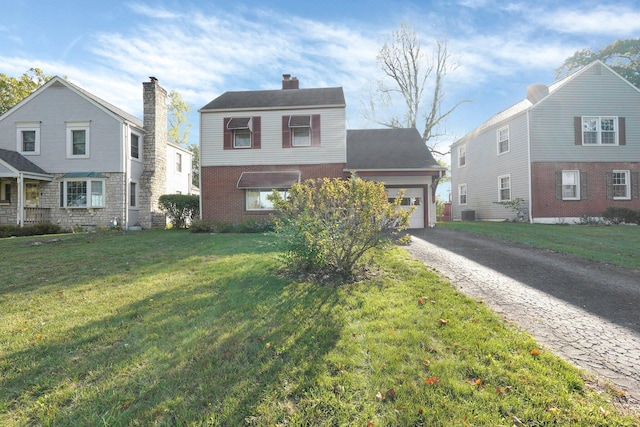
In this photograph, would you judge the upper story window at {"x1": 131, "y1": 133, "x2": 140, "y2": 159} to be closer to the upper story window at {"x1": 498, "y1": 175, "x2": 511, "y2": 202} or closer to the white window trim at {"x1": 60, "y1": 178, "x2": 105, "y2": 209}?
the white window trim at {"x1": 60, "y1": 178, "x2": 105, "y2": 209}

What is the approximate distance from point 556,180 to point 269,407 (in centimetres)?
1977

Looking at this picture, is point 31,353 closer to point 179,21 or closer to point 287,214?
point 287,214

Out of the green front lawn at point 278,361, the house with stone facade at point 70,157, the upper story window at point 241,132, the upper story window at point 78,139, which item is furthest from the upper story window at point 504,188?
the upper story window at point 78,139

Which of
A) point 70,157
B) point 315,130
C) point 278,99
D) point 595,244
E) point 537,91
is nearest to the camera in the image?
point 595,244

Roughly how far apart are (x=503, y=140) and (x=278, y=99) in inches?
553

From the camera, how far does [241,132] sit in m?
16.0

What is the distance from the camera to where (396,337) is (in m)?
3.21

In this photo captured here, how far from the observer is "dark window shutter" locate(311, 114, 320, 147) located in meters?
15.6

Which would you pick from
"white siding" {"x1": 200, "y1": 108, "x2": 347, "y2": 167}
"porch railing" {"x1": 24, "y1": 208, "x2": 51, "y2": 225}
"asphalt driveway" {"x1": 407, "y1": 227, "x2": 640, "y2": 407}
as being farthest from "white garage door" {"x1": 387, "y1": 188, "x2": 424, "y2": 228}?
"porch railing" {"x1": 24, "y1": 208, "x2": 51, "y2": 225}

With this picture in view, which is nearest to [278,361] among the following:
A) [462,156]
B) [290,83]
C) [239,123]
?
[239,123]

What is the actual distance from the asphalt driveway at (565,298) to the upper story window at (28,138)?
2041 cm

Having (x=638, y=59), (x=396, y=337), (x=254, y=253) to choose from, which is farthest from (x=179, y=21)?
(x=638, y=59)

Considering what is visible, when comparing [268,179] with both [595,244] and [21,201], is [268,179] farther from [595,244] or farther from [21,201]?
[595,244]

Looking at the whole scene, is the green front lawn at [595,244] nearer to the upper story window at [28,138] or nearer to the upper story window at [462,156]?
the upper story window at [462,156]
